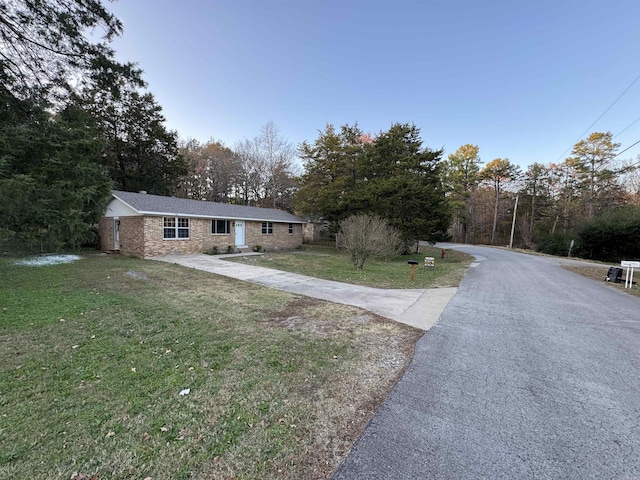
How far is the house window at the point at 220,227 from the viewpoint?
1611cm

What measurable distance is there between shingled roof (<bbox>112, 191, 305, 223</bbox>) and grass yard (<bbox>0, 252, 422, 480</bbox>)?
28.1 ft

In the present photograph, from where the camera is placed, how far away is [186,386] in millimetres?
2764

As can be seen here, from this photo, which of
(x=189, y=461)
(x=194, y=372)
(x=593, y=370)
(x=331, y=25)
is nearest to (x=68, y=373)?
(x=194, y=372)

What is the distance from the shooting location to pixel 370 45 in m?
13.7

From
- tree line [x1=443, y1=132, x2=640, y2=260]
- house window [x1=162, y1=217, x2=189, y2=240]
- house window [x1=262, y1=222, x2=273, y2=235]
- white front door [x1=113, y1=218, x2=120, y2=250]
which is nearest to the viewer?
house window [x1=162, y1=217, x2=189, y2=240]

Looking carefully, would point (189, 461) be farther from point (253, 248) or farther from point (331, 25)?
point (253, 248)

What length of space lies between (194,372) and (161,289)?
15.6 feet

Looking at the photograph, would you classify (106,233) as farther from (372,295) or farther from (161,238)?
(372,295)

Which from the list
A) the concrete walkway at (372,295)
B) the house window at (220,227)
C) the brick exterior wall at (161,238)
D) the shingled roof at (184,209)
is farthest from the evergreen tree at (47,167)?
the house window at (220,227)

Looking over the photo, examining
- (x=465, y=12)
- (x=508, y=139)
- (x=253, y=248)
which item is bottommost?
(x=253, y=248)

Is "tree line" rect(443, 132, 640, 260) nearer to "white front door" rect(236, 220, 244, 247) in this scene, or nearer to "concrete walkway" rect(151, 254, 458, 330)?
"concrete walkway" rect(151, 254, 458, 330)

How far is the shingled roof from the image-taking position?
44.2 ft

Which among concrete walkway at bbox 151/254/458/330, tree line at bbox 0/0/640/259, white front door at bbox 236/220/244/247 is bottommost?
concrete walkway at bbox 151/254/458/330

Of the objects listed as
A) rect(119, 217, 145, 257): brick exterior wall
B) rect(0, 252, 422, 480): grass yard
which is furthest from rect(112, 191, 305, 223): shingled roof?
rect(0, 252, 422, 480): grass yard
